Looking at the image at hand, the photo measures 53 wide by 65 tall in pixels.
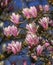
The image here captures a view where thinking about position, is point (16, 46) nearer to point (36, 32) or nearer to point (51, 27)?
point (36, 32)

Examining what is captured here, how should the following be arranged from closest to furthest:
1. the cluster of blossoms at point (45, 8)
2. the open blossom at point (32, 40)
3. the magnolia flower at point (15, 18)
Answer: the open blossom at point (32, 40)
the magnolia flower at point (15, 18)
the cluster of blossoms at point (45, 8)

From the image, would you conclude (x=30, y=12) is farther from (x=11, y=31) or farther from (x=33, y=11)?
(x=11, y=31)

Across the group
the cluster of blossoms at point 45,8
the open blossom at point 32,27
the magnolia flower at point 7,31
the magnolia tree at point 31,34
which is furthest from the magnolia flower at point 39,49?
the cluster of blossoms at point 45,8

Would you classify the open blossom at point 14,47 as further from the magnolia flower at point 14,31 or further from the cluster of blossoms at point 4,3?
the cluster of blossoms at point 4,3

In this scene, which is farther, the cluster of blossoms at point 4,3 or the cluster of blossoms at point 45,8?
the cluster of blossoms at point 45,8

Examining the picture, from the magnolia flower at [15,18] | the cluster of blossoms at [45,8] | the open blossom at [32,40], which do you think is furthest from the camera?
the cluster of blossoms at [45,8]

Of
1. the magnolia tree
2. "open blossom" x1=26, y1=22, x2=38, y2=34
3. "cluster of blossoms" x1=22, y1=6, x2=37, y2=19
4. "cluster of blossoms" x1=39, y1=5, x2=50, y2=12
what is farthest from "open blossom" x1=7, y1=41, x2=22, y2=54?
"cluster of blossoms" x1=39, y1=5, x2=50, y2=12

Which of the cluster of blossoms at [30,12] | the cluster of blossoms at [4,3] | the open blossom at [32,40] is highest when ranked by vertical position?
the cluster of blossoms at [4,3]

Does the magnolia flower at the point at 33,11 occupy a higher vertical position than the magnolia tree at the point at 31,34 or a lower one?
higher

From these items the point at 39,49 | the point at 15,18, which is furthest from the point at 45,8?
the point at 39,49
